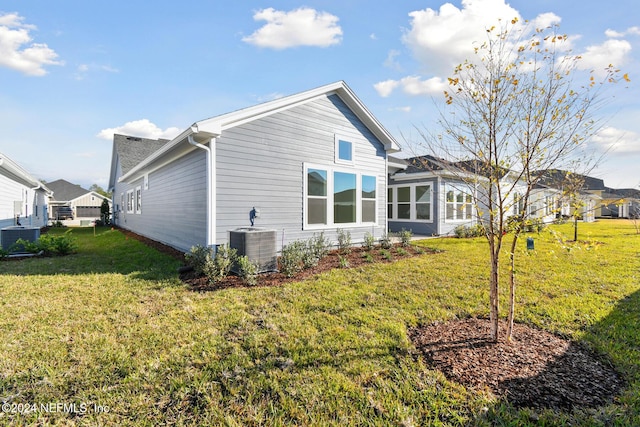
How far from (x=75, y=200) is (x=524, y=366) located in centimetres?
4815

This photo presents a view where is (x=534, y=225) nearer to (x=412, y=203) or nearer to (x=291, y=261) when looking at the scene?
(x=291, y=261)

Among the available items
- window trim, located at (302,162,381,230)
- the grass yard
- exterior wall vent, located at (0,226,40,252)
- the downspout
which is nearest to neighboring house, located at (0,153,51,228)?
exterior wall vent, located at (0,226,40,252)

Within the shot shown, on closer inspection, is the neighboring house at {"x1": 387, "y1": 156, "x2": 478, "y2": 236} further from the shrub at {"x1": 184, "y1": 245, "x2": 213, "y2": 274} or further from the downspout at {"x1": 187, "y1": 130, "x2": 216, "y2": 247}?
the shrub at {"x1": 184, "y1": 245, "x2": 213, "y2": 274}

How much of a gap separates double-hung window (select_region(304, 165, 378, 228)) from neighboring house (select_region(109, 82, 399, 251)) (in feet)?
0.10

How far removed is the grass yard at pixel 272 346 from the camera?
2.15 metres

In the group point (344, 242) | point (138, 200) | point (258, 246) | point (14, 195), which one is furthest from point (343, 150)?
point (14, 195)

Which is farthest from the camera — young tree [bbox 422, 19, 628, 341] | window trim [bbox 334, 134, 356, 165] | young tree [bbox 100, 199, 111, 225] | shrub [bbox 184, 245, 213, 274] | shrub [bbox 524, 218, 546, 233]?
young tree [bbox 100, 199, 111, 225]

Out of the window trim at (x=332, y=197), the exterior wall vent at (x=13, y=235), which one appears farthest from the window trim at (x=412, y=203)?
the exterior wall vent at (x=13, y=235)

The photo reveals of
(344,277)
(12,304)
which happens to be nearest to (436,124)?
(344,277)

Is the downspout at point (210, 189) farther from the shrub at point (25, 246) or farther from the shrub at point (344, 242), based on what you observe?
the shrub at point (25, 246)

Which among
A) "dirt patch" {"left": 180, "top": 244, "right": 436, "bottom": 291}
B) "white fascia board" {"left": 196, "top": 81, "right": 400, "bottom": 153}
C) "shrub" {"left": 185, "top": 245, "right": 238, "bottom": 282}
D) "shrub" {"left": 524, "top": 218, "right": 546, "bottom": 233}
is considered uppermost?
"white fascia board" {"left": 196, "top": 81, "right": 400, "bottom": 153}

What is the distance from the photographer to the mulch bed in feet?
7.55

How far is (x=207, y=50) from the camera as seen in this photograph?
27.9ft

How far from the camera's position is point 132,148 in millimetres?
19406
